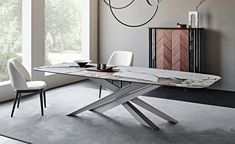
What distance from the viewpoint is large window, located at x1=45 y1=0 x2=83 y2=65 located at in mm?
6098

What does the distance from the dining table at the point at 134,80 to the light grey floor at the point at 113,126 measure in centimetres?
11

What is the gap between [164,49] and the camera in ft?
19.4

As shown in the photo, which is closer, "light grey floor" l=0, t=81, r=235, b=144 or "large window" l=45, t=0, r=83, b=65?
"light grey floor" l=0, t=81, r=235, b=144

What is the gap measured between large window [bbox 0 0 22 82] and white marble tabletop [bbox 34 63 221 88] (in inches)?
59.4

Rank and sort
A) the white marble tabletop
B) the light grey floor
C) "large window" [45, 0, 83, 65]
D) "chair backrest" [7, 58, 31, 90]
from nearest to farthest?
the white marble tabletop < the light grey floor < "chair backrest" [7, 58, 31, 90] < "large window" [45, 0, 83, 65]

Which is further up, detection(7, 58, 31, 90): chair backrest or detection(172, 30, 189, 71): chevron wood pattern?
detection(172, 30, 189, 71): chevron wood pattern

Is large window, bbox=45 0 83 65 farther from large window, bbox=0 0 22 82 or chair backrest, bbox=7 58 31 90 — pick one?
chair backrest, bbox=7 58 31 90

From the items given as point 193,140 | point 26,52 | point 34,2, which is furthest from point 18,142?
point 34,2

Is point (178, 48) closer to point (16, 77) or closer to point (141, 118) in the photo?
point (141, 118)

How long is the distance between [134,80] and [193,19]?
3.19 m

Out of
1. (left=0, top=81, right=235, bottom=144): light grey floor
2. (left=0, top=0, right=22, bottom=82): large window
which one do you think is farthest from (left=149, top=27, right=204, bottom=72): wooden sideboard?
(left=0, top=0, right=22, bottom=82): large window

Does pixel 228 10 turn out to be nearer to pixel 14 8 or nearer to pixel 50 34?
pixel 50 34

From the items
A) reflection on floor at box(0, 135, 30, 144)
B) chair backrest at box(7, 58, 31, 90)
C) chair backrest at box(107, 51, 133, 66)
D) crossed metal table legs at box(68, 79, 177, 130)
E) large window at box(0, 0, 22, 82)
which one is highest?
large window at box(0, 0, 22, 82)

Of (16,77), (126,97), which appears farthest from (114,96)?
(16,77)
